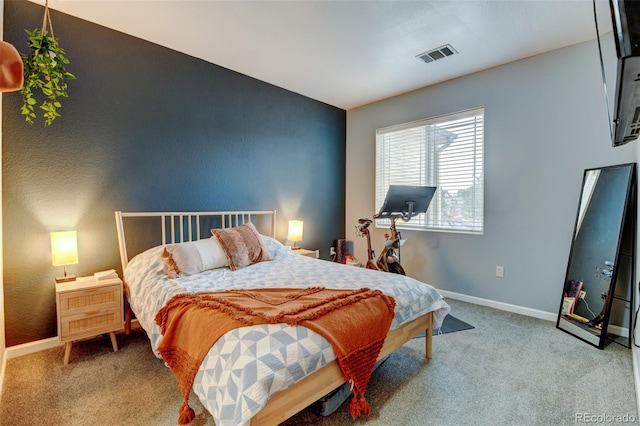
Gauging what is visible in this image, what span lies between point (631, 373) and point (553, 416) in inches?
36.2

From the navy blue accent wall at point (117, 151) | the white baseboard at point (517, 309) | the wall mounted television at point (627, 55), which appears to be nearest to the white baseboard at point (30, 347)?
the navy blue accent wall at point (117, 151)

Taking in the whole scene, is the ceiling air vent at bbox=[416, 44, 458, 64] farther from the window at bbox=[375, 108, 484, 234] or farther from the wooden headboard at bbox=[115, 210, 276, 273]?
the wooden headboard at bbox=[115, 210, 276, 273]

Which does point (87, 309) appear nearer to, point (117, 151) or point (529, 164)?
point (117, 151)

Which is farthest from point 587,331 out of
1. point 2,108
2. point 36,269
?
point 2,108

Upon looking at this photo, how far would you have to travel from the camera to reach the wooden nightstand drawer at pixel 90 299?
7.29 ft

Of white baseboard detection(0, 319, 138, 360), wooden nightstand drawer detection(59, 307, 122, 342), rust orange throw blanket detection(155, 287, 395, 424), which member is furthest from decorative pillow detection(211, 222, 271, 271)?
white baseboard detection(0, 319, 138, 360)

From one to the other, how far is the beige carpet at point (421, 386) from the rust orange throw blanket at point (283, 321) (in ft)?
1.05

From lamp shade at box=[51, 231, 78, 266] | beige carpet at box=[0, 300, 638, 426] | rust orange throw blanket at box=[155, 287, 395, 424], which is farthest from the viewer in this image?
lamp shade at box=[51, 231, 78, 266]

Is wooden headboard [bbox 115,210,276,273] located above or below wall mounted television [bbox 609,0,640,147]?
below

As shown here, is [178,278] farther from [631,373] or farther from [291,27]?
[631,373]

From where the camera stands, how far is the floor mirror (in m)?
2.59

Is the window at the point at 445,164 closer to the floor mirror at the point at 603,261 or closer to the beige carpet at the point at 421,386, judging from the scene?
the floor mirror at the point at 603,261

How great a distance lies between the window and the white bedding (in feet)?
5.68

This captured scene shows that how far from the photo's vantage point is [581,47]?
2898 millimetres
